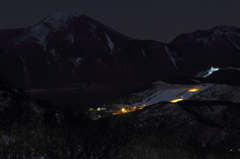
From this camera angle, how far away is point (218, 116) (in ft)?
309

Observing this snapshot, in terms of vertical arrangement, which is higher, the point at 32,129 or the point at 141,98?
the point at 32,129

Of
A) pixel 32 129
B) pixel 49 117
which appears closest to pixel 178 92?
pixel 49 117

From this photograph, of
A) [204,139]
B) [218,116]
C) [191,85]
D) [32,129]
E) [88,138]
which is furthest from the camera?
[191,85]

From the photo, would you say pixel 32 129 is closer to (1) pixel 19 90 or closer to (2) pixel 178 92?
(1) pixel 19 90

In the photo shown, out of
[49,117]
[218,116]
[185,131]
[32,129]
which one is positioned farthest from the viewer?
[218,116]

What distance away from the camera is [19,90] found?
126 feet

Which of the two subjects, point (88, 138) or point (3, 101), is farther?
point (3, 101)

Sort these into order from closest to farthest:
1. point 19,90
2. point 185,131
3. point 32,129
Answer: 1. point 32,129
2. point 19,90
3. point 185,131

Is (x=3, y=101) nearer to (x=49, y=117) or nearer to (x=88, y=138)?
(x=49, y=117)

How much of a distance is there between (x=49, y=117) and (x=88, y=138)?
1566 centimetres

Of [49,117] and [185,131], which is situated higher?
[49,117]

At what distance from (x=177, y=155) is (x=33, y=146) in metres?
10.1

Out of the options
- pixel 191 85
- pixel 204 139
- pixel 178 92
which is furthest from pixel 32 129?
pixel 191 85

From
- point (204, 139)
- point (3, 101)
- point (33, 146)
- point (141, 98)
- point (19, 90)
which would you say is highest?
point (33, 146)
